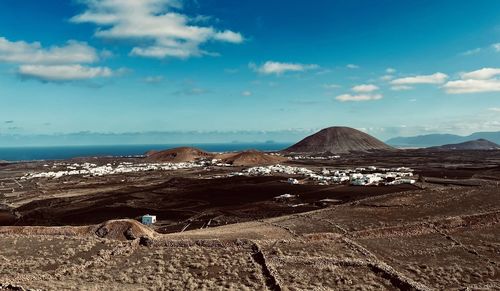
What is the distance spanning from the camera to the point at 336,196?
2697 inches

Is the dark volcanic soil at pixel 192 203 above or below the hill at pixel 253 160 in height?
Result: below

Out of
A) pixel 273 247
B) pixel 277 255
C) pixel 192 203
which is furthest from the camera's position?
pixel 192 203

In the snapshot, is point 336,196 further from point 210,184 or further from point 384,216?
point 210,184

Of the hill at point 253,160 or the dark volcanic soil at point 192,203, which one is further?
the hill at point 253,160

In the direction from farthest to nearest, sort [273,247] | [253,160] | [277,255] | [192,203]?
[253,160] < [192,203] < [273,247] < [277,255]

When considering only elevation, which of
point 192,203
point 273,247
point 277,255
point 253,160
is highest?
point 253,160

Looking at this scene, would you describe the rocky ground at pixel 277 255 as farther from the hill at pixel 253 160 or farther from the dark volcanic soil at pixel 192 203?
the hill at pixel 253 160

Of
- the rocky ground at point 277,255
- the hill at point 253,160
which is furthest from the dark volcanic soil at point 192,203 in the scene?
the hill at point 253,160

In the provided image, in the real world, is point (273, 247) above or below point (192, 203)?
above

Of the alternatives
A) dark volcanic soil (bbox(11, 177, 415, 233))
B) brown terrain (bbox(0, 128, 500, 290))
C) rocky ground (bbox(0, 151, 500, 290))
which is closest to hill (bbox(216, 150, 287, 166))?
dark volcanic soil (bbox(11, 177, 415, 233))

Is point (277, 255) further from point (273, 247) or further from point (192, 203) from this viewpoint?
point (192, 203)

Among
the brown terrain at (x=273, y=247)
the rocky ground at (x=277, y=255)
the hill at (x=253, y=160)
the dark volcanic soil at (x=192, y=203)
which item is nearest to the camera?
the rocky ground at (x=277, y=255)

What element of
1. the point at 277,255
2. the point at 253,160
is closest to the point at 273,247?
the point at 277,255

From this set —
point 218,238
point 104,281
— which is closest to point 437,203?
point 218,238
